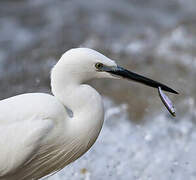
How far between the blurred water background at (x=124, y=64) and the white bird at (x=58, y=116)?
3.95ft

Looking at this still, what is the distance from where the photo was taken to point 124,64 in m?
5.42

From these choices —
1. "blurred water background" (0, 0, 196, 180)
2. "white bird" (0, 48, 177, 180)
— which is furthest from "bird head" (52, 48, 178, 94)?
"blurred water background" (0, 0, 196, 180)

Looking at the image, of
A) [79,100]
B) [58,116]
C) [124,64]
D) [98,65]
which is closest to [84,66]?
[98,65]

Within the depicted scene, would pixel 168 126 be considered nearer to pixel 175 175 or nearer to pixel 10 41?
pixel 175 175

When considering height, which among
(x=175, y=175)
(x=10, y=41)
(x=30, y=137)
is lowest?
(x=10, y=41)

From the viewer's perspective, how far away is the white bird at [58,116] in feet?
7.80

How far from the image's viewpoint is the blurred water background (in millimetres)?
3934

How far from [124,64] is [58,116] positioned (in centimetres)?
307

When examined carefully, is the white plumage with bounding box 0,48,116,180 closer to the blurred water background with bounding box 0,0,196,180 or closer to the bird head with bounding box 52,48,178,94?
the bird head with bounding box 52,48,178,94

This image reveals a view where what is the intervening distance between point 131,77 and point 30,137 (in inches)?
24.6

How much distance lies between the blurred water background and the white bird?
120cm

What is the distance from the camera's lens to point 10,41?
19.9ft

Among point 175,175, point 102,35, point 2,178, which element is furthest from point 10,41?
point 2,178

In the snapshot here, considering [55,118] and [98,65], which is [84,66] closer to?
[98,65]
